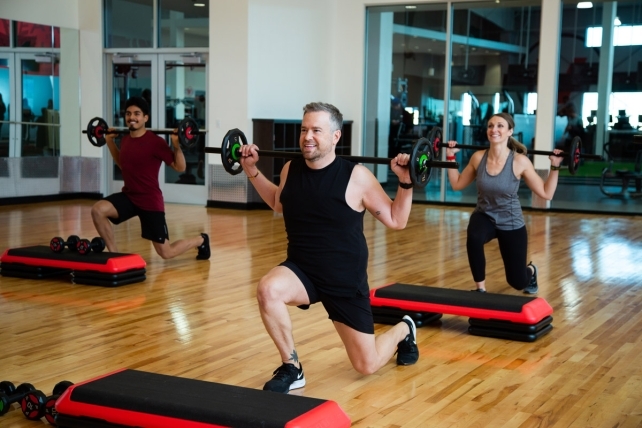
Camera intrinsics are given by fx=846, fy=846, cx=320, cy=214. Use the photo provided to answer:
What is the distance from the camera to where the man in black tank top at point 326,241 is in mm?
3055

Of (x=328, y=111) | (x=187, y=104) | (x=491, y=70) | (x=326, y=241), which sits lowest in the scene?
(x=326, y=241)

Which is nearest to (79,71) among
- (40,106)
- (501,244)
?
(40,106)

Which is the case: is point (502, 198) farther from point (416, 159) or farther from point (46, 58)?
point (46, 58)

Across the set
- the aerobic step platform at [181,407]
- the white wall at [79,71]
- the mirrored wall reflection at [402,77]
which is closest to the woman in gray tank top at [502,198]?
the aerobic step platform at [181,407]

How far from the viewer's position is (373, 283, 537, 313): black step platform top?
4.04 m

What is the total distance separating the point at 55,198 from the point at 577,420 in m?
8.54

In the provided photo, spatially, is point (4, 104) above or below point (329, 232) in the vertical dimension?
above

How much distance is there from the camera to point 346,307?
310cm

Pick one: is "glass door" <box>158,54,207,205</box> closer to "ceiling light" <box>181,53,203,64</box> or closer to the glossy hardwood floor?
"ceiling light" <box>181,53,203,64</box>

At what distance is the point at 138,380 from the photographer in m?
2.84

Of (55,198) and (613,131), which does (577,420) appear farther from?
(55,198)

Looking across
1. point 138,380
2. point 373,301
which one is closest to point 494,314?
point 373,301

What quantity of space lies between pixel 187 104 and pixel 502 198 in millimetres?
6023

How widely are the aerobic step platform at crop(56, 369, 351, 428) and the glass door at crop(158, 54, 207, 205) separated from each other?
7.45m
